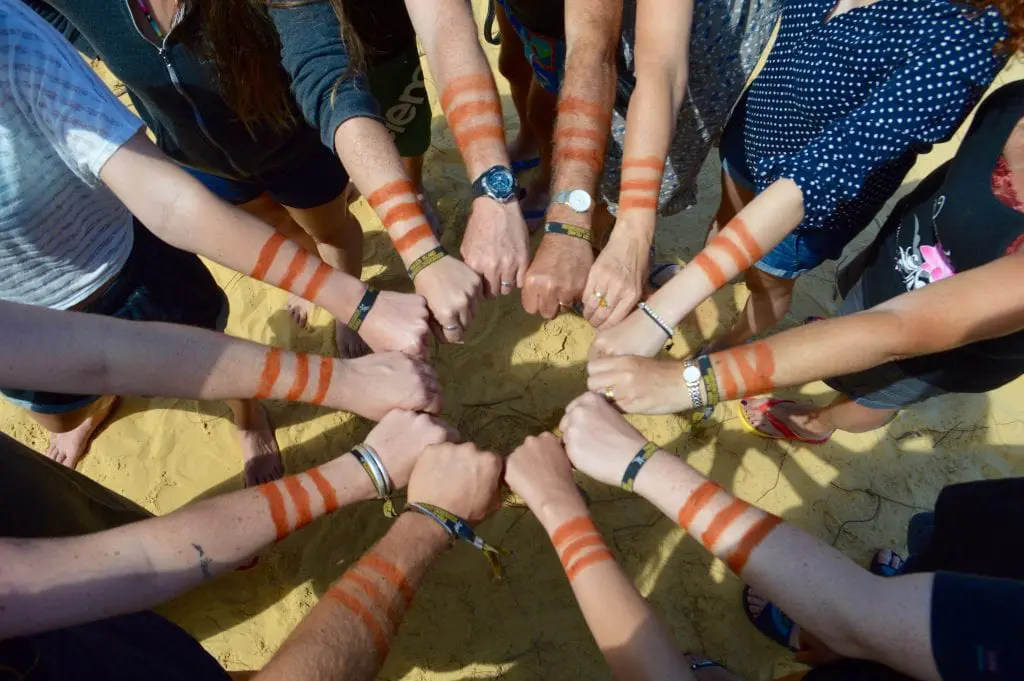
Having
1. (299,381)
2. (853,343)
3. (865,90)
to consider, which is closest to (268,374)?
(299,381)

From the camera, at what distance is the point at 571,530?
1935 millimetres

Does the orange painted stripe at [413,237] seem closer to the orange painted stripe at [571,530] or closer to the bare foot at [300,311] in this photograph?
the orange painted stripe at [571,530]

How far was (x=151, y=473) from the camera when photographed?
3.26 meters

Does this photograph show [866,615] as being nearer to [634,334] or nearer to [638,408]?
[638,408]

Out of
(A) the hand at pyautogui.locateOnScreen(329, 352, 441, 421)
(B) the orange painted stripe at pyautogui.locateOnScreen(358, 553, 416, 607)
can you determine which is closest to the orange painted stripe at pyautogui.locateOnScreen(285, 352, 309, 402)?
(A) the hand at pyautogui.locateOnScreen(329, 352, 441, 421)

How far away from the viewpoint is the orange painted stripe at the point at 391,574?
5.91ft

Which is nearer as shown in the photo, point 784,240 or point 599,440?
point 599,440

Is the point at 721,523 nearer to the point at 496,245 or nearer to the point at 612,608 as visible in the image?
the point at 612,608

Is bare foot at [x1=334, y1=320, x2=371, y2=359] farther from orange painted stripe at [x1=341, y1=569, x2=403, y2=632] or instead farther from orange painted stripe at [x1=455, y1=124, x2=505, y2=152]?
orange painted stripe at [x1=341, y1=569, x2=403, y2=632]

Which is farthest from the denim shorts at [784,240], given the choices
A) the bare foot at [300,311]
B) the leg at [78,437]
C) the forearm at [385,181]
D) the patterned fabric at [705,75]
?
the leg at [78,437]

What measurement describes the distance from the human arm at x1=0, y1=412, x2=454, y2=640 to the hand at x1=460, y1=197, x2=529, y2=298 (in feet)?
1.96

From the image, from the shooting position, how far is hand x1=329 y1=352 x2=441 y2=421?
6.84 ft

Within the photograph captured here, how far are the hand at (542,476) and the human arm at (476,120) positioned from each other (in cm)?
63

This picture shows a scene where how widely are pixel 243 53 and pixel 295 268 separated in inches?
30.3
